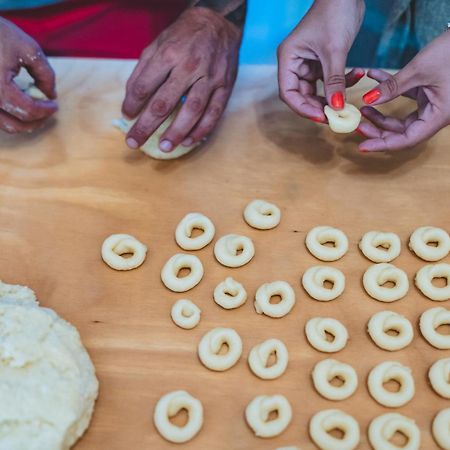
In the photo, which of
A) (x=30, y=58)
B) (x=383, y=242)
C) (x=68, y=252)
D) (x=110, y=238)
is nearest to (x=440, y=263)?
(x=383, y=242)

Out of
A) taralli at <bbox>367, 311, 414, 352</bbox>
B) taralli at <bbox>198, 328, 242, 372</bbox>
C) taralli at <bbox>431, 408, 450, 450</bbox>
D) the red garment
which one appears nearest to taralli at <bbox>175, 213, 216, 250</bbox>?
taralli at <bbox>198, 328, 242, 372</bbox>

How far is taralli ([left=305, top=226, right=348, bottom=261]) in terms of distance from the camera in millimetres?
1556

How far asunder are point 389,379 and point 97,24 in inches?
66.0

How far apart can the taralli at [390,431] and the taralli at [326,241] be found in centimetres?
45

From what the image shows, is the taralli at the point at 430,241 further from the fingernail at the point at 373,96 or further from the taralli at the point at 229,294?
the taralli at the point at 229,294

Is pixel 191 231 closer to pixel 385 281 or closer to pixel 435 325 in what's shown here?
pixel 385 281

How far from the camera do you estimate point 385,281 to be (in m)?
1.53

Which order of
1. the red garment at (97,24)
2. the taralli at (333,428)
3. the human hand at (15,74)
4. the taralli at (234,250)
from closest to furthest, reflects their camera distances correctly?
the taralli at (333,428), the taralli at (234,250), the human hand at (15,74), the red garment at (97,24)

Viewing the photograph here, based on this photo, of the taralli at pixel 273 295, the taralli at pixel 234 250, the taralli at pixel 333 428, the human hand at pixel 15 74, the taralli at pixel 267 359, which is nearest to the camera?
the taralli at pixel 333 428

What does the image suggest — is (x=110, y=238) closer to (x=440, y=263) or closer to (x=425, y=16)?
(x=440, y=263)

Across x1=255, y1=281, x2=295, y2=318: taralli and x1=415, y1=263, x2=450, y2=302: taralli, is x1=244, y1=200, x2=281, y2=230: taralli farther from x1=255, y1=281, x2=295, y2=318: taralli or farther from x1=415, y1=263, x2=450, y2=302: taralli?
x1=415, y1=263, x2=450, y2=302: taralli

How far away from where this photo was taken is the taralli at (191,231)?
62.2 inches

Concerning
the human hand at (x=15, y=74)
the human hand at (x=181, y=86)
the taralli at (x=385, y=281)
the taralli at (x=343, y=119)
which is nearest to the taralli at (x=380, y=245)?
the taralli at (x=385, y=281)

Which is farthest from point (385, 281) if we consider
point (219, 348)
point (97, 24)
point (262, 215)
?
point (97, 24)
